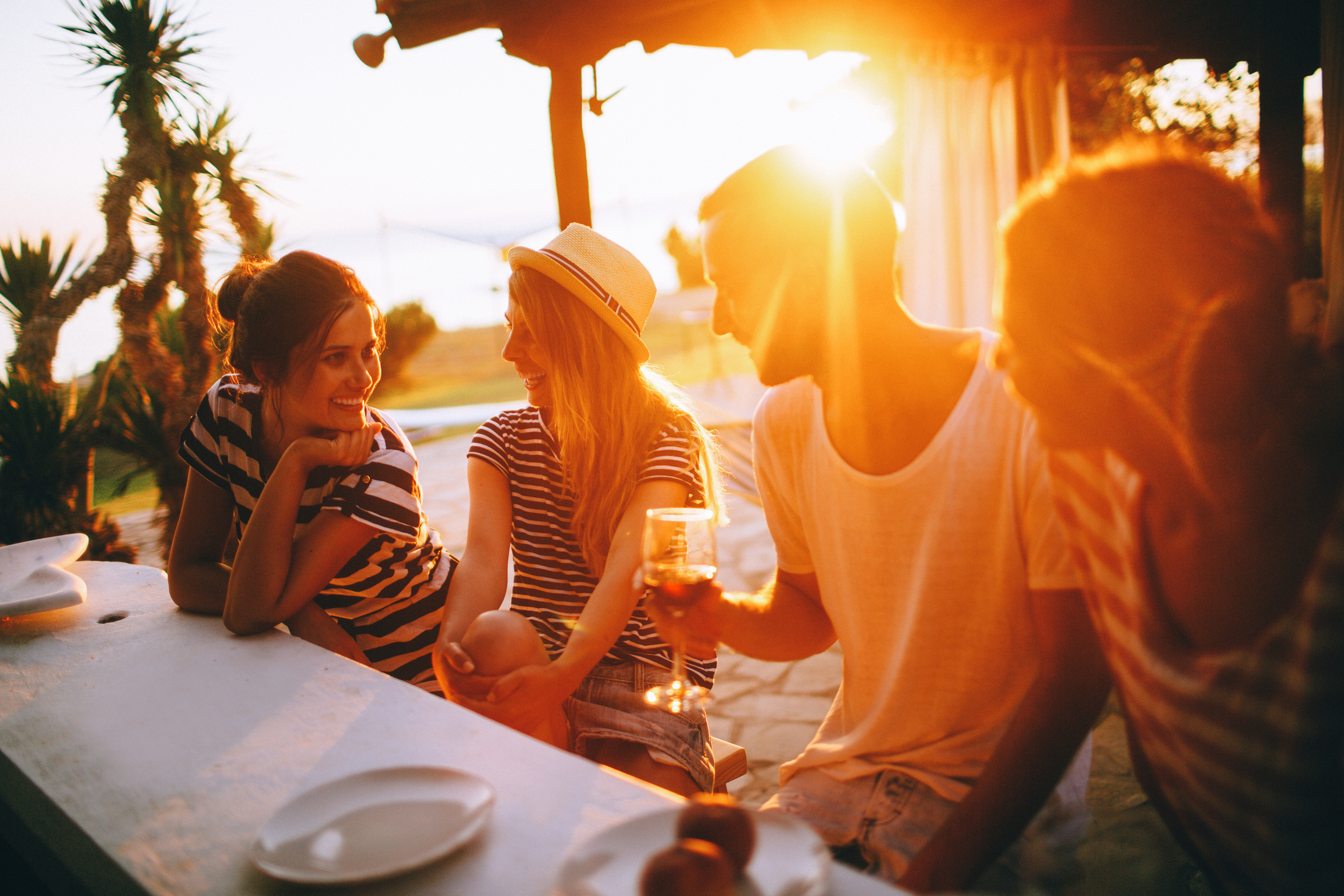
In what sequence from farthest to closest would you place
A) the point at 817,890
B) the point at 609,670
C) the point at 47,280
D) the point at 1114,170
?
the point at 47,280 < the point at 609,670 < the point at 1114,170 < the point at 817,890

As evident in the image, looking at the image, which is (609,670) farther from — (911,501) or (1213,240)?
(1213,240)

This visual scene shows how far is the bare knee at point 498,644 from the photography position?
1555 millimetres

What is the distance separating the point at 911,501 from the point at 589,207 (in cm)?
285

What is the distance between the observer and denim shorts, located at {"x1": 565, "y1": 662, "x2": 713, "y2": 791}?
171 cm

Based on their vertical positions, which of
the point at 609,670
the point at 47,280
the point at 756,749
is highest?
the point at 47,280

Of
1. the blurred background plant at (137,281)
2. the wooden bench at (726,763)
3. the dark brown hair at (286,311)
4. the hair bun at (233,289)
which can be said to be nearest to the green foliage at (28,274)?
the blurred background plant at (137,281)

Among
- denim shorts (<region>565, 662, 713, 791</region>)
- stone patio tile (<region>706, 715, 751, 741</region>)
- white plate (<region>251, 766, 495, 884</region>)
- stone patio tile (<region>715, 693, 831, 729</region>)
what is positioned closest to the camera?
white plate (<region>251, 766, 495, 884</region>)

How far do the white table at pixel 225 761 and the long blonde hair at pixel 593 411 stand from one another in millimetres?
666

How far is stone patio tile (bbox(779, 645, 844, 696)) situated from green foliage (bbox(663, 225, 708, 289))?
12666 mm

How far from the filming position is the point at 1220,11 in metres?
4.99

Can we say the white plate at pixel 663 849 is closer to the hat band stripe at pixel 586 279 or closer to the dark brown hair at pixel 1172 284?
the dark brown hair at pixel 1172 284

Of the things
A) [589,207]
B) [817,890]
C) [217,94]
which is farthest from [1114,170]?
[217,94]

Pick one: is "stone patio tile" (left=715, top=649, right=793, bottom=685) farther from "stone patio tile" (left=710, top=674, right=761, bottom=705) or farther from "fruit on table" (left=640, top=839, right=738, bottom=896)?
"fruit on table" (left=640, top=839, right=738, bottom=896)

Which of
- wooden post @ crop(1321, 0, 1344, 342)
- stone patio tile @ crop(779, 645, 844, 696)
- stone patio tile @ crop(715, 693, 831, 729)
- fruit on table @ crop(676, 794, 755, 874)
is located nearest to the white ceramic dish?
fruit on table @ crop(676, 794, 755, 874)
